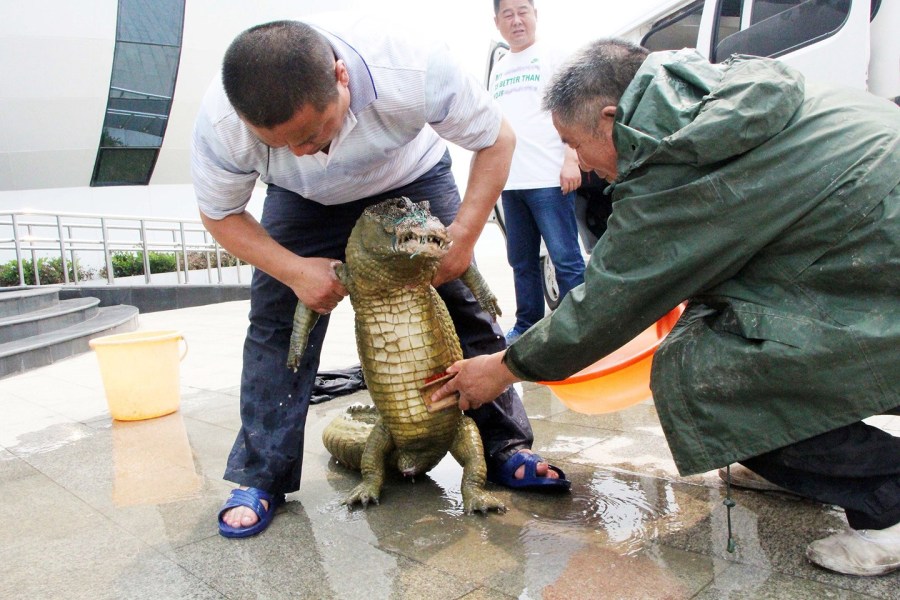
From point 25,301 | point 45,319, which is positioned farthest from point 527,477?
point 25,301

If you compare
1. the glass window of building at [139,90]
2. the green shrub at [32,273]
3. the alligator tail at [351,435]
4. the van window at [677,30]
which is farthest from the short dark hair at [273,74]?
the glass window of building at [139,90]

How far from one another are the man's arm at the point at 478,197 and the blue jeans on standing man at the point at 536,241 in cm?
186

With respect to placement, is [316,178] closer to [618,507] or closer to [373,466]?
[373,466]

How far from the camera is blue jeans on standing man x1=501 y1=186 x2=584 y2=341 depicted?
14.3 feet

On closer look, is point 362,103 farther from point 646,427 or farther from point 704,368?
point 646,427

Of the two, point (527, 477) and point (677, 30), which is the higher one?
point (677, 30)

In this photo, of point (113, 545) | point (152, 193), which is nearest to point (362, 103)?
point (113, 545)

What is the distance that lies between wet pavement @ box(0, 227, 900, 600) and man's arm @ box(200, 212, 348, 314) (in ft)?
2.61

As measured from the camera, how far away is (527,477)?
2.56 meters

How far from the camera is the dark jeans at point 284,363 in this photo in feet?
8.43

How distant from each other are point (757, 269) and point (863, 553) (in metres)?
0.79

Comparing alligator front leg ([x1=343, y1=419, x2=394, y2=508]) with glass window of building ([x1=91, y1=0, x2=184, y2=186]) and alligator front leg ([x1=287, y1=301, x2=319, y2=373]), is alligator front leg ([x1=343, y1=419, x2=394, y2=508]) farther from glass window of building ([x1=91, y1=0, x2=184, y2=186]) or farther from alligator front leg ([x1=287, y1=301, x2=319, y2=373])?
glass window of building ([x1=91, y1=0, x2=184, y2=186])

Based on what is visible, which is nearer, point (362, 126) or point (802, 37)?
point (362, 126)

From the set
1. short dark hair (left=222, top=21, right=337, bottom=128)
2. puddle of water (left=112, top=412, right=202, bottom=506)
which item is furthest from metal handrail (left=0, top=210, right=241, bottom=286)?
short dark hair (left=222, top=21, right=337, bottom=128)
